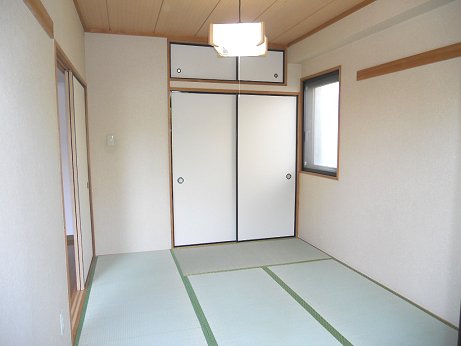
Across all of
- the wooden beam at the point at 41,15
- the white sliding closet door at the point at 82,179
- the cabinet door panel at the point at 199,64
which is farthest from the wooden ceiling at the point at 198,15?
the wooden beam at the point at 41,15

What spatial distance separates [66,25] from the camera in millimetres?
2545

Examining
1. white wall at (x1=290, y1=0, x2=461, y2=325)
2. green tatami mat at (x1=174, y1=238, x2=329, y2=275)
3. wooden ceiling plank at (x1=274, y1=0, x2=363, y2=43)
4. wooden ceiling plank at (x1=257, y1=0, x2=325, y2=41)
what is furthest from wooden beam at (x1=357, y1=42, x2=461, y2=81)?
green tatami mat at (x1=174, y1=238, x2=329, y2=275)

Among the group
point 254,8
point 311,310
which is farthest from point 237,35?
point 311,310

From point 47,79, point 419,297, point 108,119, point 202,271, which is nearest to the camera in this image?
point 47,79

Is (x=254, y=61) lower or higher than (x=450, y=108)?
higher

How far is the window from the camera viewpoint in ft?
12.9

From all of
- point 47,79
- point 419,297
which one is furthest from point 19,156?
point 419,297

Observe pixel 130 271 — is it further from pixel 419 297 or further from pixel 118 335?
pixel 419 297

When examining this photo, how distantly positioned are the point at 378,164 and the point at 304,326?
1592mm

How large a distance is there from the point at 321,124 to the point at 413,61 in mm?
1533

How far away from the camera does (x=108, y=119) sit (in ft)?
12.8

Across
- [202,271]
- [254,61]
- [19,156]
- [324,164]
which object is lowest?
[202,271]

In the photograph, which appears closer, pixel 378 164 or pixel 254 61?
pixel 378 164

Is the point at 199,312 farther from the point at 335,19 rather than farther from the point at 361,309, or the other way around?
the point at 335,19
